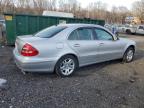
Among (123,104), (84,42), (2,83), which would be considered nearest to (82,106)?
(123,104)

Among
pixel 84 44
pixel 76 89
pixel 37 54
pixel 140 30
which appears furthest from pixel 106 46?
pixel 140 30

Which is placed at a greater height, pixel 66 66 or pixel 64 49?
pixel 64 49

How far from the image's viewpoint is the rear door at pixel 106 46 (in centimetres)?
645

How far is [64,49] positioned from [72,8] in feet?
175

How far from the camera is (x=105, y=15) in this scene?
63.5 m

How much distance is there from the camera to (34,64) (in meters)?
5.03

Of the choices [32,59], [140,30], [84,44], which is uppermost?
[140,30]

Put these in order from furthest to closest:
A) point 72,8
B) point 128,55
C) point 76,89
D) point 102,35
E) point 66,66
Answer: point 72,8, point 128,55, point 102,35, point 66,66, point 76,89

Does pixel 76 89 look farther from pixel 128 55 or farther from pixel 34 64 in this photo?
pixel 128 55

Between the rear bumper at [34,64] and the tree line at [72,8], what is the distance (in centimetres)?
2626

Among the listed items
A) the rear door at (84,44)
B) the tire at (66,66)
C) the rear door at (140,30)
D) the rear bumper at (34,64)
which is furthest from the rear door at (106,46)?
the rear door at (140,30)

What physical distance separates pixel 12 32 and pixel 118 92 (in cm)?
785

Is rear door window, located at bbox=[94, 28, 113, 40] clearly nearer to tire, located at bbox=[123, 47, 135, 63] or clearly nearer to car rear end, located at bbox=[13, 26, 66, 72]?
tire, located at bbox=[123, 47, 135, 63]

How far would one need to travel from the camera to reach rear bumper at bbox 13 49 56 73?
5008mm
